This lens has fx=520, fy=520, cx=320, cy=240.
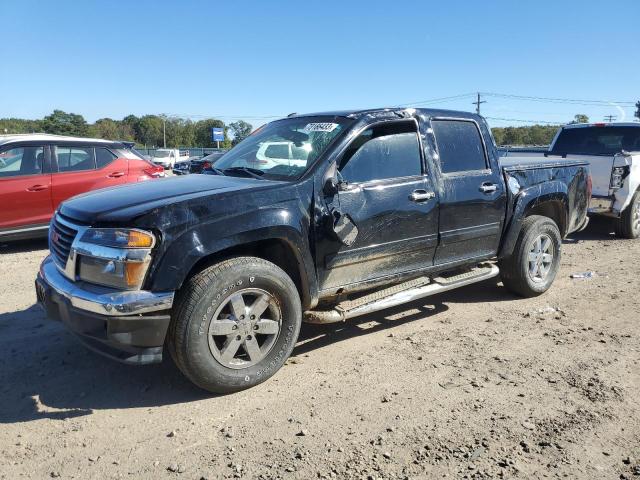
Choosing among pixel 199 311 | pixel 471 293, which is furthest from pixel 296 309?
pixel 471 293

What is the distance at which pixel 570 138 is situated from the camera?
32.2 ft

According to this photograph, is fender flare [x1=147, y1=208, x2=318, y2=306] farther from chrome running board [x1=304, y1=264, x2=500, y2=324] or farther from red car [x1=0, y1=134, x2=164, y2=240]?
red car [x1=0, y1=134, x2=164, y2=240]

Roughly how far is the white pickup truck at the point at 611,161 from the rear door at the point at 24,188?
23.0ft

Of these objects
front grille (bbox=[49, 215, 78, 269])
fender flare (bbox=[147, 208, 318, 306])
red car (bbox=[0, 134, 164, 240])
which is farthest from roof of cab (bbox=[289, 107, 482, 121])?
red car (bbox=[0, 134, 164, 240])

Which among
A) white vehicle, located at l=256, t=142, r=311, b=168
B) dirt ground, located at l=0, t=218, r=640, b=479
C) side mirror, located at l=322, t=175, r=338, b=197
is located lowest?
dirt ground, located at l=0, t=218, r=640, b=479

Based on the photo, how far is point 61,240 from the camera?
3.52 m

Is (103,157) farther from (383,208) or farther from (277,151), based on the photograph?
(383,208)

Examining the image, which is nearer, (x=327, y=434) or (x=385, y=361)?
(x=327, y=434)

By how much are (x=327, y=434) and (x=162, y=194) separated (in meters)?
1.84

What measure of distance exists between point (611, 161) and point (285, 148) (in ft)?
20.8

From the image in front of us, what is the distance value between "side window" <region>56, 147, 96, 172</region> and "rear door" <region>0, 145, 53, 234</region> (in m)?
0.21

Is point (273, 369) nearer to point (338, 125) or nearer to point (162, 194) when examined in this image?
point (162, 194)

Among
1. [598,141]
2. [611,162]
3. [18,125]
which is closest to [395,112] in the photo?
[611,162]

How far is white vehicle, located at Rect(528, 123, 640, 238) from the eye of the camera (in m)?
8.23
